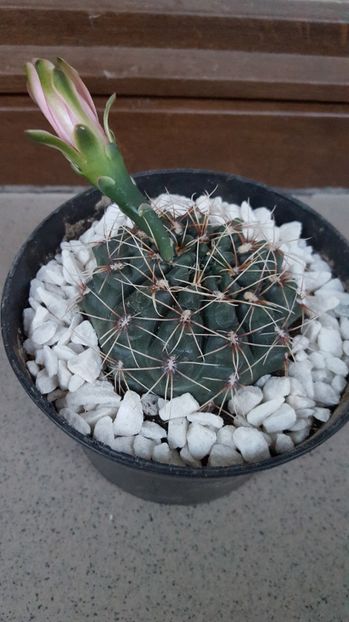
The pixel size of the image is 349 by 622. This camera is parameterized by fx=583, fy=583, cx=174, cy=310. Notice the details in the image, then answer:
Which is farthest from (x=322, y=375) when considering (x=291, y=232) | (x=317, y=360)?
(x=291, y=232)

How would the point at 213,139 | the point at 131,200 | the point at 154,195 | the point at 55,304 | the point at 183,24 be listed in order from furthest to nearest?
1. the point at 213,139
2. the point at 183,24
3. the point at 154,195
4. the point at 55,304
5. the point at 131,200

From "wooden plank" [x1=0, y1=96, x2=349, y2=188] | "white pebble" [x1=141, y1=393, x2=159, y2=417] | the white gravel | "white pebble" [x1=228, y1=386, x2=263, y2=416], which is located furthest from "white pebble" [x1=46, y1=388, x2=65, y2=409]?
"wooden plank" [x1=0, y1=96, x2=349, y2=188]

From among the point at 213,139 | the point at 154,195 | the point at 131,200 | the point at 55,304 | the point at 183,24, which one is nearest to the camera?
the point at 131,200

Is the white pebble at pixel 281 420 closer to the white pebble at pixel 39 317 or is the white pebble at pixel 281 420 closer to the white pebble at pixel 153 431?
the white pebble at pixel 153 431

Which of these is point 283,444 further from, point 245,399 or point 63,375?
point 63,375

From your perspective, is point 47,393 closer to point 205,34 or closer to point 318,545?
point 318,545

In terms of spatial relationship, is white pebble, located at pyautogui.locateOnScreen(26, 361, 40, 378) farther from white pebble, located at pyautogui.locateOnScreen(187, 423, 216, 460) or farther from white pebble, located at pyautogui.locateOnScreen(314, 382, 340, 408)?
white pebble, located at pyautogui.locateOnScreen(314, 382, 340, 408)
